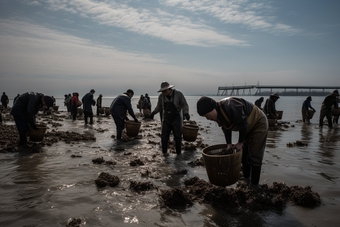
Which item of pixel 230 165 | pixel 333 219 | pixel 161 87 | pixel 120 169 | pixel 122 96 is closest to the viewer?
pixel 333 219

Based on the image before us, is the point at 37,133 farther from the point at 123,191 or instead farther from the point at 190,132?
the point at 190,132

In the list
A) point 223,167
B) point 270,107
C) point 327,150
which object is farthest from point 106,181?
point 270,107

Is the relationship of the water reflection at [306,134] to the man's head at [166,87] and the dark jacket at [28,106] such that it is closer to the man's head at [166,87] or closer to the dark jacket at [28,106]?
the man's head at [166,87]

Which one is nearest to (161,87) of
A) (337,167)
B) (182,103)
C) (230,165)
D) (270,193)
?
(182,103)

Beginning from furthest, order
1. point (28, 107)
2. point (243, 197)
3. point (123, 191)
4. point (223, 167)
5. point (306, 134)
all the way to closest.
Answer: point (306, 134)
point (28, 107)
point (123, 191)
point (243, 197)
point (223, 167)

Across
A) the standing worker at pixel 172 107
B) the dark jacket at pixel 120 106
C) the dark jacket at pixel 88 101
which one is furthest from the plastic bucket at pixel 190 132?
the dark jacket at pixel 88 101

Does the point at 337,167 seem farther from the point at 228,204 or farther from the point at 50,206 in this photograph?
the point at 50,206

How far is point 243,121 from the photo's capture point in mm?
2949

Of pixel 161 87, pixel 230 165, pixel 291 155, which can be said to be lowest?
pixel 291 155

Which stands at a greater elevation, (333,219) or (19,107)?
(19,107)

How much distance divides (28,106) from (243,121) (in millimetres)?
5468

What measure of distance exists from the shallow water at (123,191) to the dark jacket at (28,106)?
3.38 ft

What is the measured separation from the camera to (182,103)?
5410 mm

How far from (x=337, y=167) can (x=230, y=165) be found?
11.7 ft
